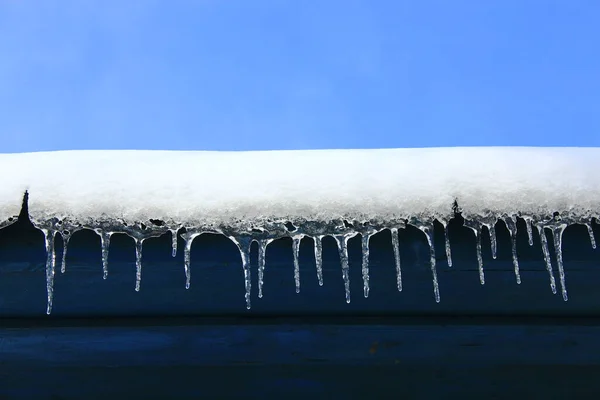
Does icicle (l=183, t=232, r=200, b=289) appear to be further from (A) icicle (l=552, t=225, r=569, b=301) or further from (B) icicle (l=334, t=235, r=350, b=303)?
(A) icicle (l=552, t=225, r=569, b=301)

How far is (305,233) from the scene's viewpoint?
58.7 inches

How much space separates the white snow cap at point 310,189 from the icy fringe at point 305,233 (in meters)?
0.02

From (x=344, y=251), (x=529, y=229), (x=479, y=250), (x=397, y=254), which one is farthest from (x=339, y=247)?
(x=529, y=229)

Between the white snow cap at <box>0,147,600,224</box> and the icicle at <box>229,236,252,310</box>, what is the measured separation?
3.5 inches

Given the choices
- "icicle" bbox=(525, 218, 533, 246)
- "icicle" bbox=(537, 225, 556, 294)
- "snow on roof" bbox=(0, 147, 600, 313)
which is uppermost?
"snow on roof" bbox=(0, 147, 600, 313)

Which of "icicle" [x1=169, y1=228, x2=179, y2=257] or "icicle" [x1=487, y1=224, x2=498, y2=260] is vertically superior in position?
"icicle" [x1=169, y1=228, x2=179, y2=257]

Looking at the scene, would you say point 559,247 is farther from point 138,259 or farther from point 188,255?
point 138,259

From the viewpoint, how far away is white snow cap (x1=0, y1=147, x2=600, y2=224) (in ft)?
4.73

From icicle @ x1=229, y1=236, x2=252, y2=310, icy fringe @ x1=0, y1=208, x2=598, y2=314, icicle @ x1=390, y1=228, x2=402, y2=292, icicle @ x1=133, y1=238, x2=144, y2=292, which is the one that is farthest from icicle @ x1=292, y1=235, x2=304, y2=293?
icicle @ x1=133, y1=238, x2=144, y2=292

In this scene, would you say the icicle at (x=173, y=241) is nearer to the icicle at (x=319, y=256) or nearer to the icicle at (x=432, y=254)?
the icicle at (x=319, y=256)

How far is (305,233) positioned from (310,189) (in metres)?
0.12

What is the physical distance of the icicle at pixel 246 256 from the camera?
152 centimetres

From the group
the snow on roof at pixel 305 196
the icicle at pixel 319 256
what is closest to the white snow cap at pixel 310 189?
the snow on roof at pixel 305 196

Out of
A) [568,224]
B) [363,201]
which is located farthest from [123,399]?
[568,224]
